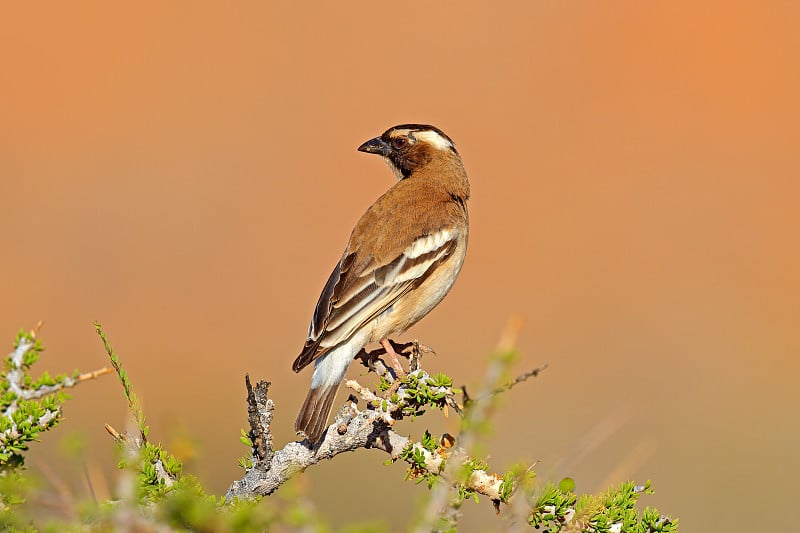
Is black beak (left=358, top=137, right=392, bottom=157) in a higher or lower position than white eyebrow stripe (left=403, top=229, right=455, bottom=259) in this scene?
higher

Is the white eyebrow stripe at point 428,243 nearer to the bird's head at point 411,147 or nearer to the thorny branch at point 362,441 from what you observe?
the bird's head at point 411,147

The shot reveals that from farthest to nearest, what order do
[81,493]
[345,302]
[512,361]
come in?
[345,302], [81,493], [512,361]

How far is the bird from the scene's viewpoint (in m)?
5.67

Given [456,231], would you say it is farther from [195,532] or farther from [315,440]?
[195,532]

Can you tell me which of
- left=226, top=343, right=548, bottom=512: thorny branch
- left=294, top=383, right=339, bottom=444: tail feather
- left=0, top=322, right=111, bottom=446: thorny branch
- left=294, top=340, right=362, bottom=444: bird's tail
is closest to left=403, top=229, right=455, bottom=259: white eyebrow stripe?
left=294, top=340, right=362, bottom=444: bird's tail

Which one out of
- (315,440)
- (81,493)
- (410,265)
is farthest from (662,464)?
(81,493)

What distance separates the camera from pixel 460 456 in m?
2.29

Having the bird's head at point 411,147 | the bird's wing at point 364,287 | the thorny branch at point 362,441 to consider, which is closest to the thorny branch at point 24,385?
the thorny branch at point 362,441

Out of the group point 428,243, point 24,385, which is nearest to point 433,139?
point 428,243

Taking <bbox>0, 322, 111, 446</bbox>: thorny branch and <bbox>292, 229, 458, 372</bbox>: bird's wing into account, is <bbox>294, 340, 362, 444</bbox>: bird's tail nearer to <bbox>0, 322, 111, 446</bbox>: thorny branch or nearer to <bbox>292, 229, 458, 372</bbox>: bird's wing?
<bbox>292, 229, 458, 372</bbox>: bird's wing

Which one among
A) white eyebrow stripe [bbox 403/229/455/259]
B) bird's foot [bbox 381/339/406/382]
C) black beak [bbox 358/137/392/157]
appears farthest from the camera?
black beak [bbox 358/137/392/157]

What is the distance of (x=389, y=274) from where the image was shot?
20.6ft

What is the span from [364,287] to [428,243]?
0.62 m

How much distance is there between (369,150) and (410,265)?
79.6 inches
